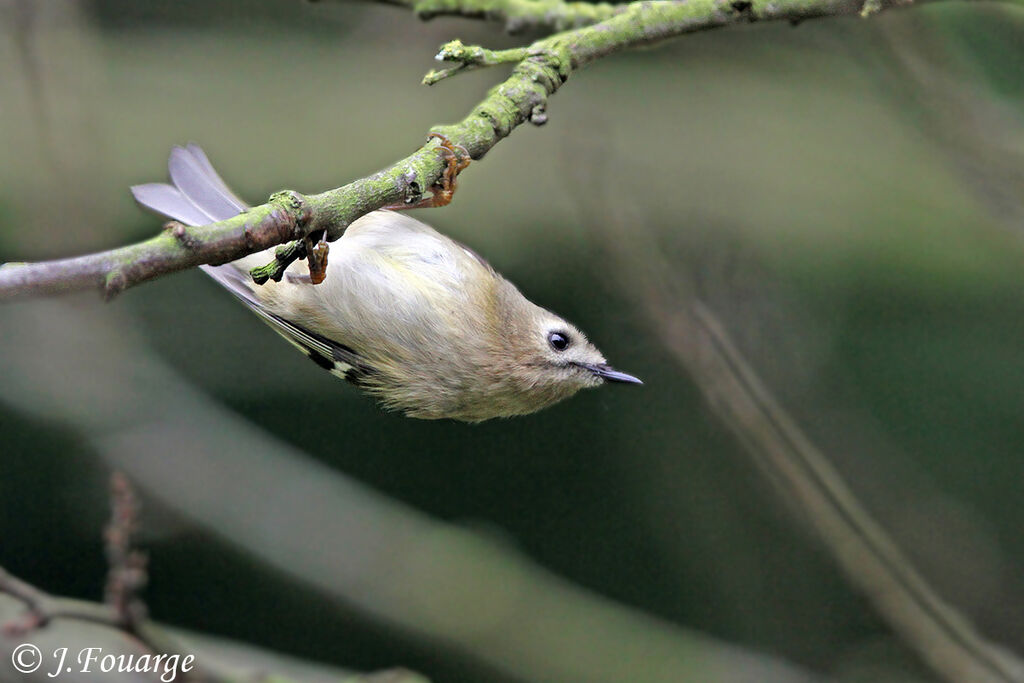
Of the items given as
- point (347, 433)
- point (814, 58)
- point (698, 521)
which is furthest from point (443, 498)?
point (814, 58)

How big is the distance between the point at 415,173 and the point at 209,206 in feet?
2.57

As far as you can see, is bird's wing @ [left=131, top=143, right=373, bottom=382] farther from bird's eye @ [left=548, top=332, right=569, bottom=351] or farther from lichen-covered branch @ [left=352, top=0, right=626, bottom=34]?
lichen-covered branch @ [left=352, top=0, right=626, bottom=34]

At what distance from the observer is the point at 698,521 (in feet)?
13.7

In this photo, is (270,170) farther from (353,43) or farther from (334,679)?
(334,679)

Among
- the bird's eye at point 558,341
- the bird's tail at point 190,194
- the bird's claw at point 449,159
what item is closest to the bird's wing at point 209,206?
the bird's tail at point 190,194

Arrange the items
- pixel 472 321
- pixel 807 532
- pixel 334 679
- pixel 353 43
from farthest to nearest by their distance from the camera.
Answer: pixel 353 43
pixel 807 532
pixel 334 679
pixel 472 321

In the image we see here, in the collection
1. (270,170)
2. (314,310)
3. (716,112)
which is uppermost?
(716,112)

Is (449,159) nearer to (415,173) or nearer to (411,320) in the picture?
(415,173)

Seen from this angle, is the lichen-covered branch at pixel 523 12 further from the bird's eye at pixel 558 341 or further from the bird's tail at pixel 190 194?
the bird's eye at pixel 558 341

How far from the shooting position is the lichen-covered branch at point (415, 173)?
3.60ft

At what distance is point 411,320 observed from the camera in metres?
2.25

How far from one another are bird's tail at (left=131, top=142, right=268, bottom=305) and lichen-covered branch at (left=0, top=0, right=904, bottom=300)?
0.61 meters

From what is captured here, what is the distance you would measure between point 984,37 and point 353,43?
7.68 feet

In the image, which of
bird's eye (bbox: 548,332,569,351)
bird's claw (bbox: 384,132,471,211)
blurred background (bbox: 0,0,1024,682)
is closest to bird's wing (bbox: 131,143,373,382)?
bird's eye (bbox: 548,332,569,351)
